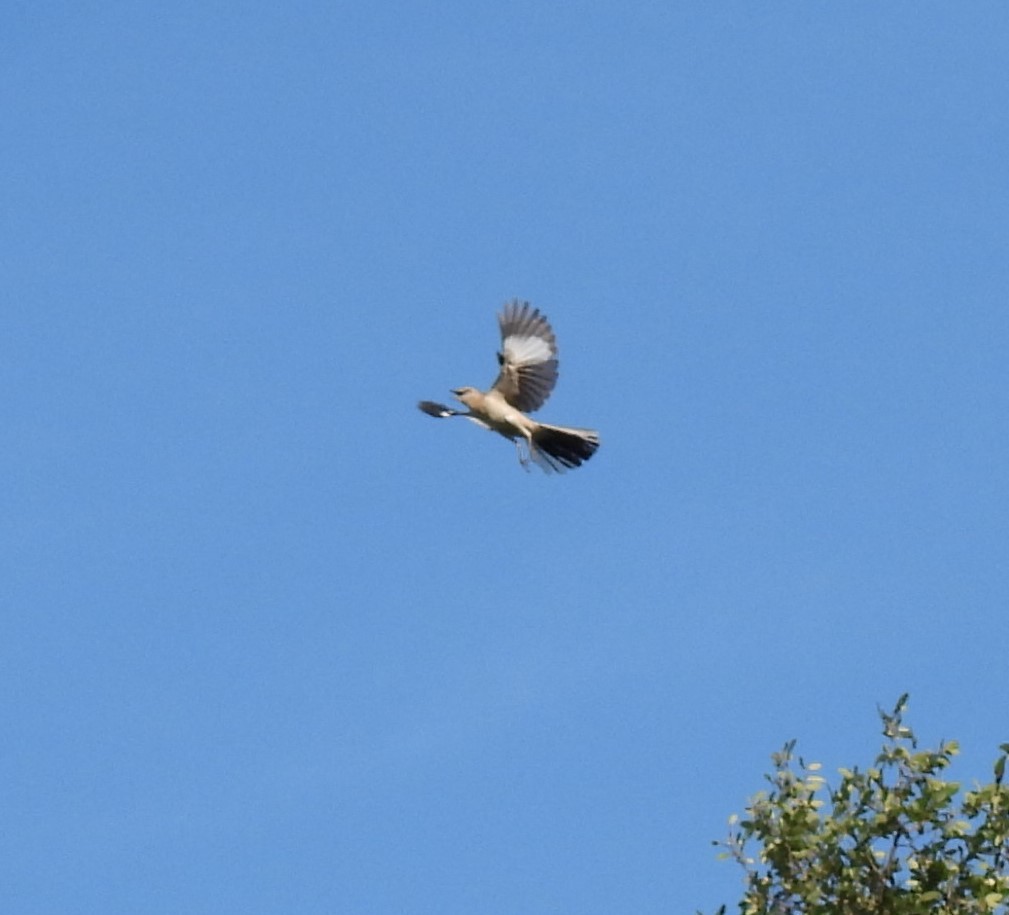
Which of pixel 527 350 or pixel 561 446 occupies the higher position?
pixel 527 350

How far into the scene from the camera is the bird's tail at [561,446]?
1608 centimetres

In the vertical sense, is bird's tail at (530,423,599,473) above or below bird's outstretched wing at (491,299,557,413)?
below

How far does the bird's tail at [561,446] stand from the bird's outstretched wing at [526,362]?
194 mm

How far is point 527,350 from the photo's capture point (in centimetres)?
1634

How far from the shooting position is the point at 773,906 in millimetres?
10984

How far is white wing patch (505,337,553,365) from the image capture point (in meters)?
16.3

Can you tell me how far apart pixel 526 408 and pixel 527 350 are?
416 millimetres

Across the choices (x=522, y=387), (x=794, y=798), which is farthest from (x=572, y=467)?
(x=794, y=798)

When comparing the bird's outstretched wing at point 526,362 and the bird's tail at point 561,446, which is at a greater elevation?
the bird's outstretched wing at point 526,362

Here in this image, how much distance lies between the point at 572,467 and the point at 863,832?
552 centimetres

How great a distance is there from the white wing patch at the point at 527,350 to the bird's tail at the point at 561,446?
46cm

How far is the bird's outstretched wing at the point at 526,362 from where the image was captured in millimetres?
16172

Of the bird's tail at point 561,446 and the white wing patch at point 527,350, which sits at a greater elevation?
the white wing patch at point 527,350

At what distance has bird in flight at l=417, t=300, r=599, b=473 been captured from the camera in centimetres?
1608
